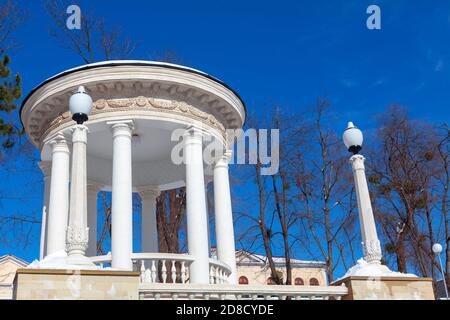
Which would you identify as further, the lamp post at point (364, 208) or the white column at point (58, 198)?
the white column at point (58, 198)

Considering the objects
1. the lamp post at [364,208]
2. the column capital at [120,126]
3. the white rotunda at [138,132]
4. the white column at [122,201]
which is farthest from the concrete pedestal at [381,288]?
the column capital at [120,126]

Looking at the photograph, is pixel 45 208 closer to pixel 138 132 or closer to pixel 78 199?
pixel 138 132

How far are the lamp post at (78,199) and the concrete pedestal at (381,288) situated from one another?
6.94 meters

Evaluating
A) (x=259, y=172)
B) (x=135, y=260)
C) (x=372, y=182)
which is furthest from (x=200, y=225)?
(x=372, y=182)

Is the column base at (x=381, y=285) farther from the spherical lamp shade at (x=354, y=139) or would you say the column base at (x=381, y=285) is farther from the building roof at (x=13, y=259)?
the building roof at (x=13, y=259)

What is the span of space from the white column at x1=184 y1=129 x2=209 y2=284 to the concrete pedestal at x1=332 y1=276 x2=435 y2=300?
19.4ft

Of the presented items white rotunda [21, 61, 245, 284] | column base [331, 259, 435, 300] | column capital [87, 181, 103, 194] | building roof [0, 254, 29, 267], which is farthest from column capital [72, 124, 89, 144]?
building roof [0, 254, 29, 267]

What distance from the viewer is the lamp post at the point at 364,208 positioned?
1480 cm

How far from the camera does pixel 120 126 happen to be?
19.5m

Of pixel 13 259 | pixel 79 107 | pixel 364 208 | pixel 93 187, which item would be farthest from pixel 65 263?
pixel 13 259

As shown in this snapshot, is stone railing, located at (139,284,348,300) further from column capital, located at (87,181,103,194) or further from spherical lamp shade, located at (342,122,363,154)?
column capital, located at (87,181,103,194)

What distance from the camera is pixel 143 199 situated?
2742 cm

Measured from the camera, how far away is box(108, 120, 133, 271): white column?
1769 centimetres
